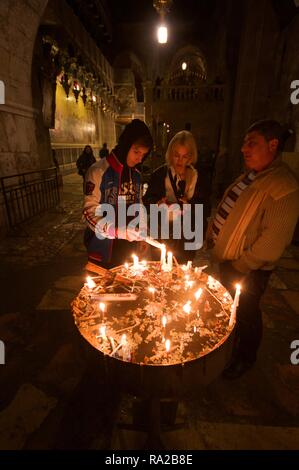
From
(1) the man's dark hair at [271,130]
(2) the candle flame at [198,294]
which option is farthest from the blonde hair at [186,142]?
(2) the candle flame at [198,294]

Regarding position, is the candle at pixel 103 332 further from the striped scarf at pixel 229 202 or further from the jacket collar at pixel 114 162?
the jacket collar at pixel 114 162

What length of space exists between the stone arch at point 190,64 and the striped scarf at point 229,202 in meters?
27.9

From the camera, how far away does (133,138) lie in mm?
2758

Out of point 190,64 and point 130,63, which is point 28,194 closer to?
point 130,63

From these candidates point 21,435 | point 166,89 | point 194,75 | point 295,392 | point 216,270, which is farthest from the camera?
point 194,75

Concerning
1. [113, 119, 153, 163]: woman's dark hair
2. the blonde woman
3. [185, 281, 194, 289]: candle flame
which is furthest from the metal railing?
[185, 281, 194, 289]: candle flame

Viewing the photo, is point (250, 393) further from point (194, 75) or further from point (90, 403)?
point (194, 75)

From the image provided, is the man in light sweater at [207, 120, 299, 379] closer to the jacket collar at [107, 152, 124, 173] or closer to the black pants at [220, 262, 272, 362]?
the black pants at [220, 262, 272, 362]

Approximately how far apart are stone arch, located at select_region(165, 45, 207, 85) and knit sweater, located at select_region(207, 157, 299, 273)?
92.5 ft

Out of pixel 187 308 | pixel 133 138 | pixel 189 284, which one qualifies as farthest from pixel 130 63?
pixel 187 308

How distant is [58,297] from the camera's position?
13.6 feet

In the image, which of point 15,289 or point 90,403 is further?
point 15,289
